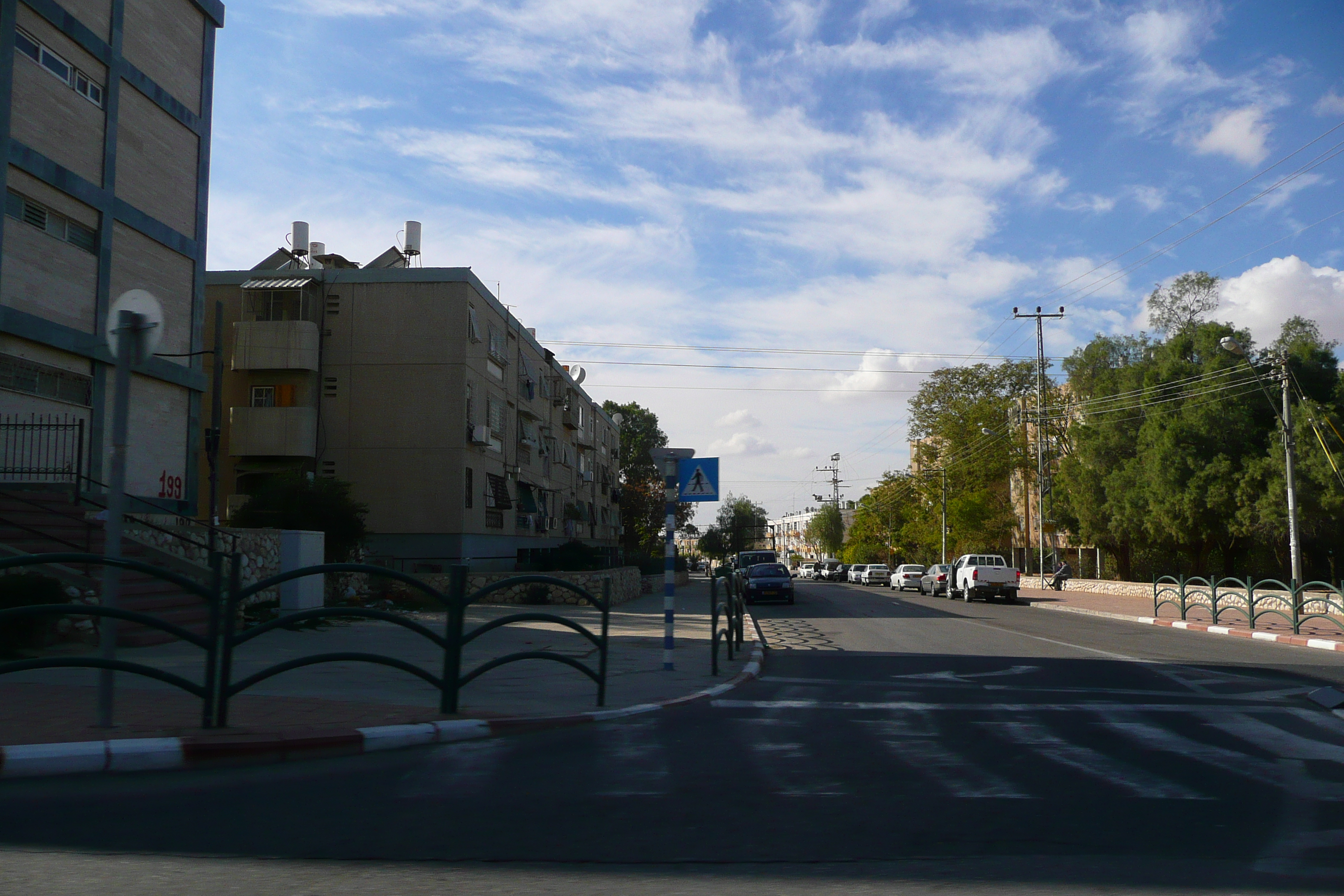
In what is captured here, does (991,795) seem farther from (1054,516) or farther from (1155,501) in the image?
(1054,516)

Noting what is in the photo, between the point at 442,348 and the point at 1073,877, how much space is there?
100 ft

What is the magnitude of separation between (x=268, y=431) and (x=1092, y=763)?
30217 mm

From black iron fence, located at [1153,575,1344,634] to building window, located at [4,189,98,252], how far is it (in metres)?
26.0

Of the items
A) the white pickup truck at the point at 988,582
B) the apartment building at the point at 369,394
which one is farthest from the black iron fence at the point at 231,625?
the white pickup truck at the point at 988,582

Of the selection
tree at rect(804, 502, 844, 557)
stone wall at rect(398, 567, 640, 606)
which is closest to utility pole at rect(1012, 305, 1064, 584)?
stone wall at rect(398, 567, 640, 606)

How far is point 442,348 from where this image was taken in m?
33.1

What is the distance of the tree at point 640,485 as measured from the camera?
273 feet

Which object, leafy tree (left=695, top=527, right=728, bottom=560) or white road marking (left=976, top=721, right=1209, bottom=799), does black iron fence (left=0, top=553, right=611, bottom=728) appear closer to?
white road marking (left=976, top=721, right=1209, bottom=799)

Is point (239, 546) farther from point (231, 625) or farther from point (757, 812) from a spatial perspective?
point (757, 812)

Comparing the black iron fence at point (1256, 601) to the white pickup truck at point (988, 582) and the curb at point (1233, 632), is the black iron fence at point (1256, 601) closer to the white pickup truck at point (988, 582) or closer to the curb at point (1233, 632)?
the curb at point (1233, 632)

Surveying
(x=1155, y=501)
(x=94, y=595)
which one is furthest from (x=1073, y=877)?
(x=1155, y=501)

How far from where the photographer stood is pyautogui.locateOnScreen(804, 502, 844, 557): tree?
13900cm

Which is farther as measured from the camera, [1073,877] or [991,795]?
[991,795]

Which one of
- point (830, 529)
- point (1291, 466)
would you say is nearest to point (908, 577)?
point (1291, 466)
